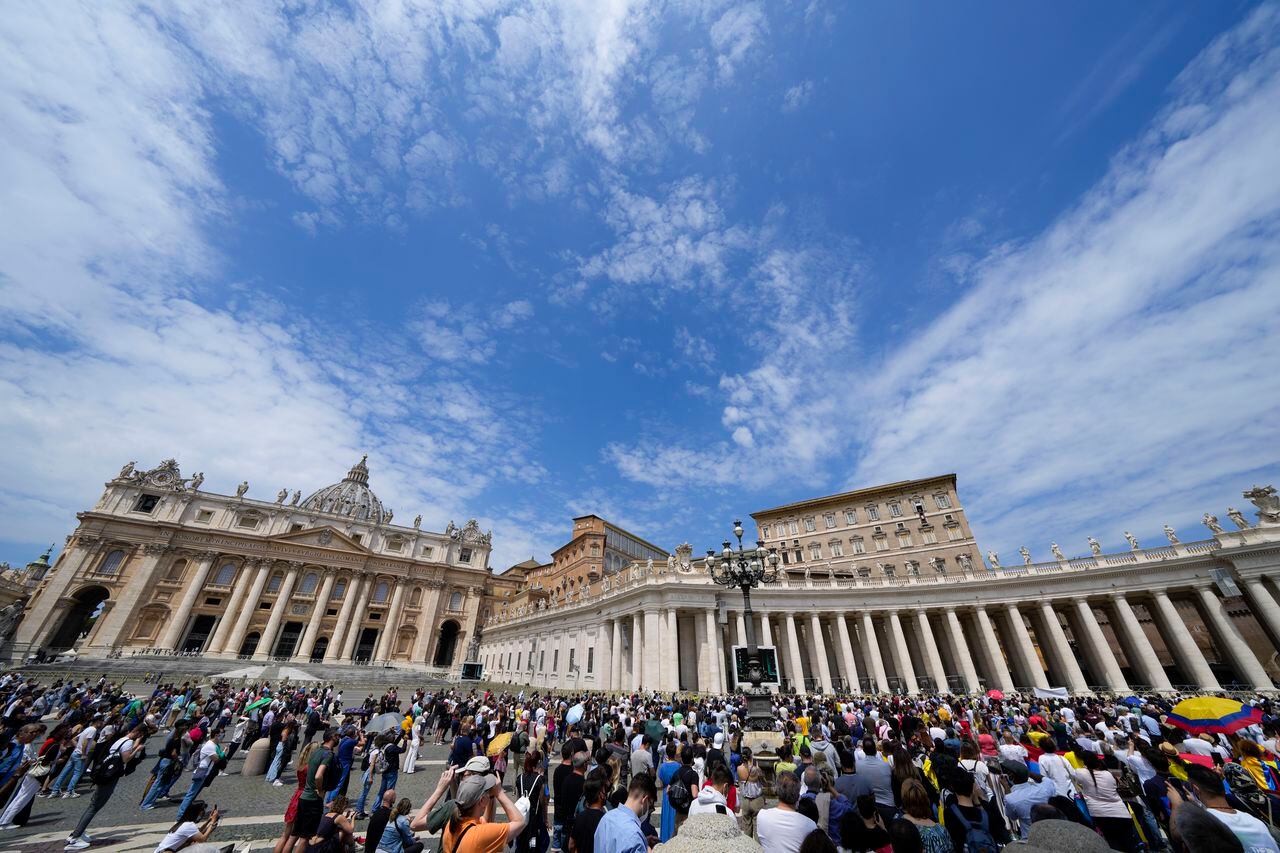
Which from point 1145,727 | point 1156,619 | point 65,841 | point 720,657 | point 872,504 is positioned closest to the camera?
point 65,841

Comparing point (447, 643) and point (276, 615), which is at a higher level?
point (276, 615)

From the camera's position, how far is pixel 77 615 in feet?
169

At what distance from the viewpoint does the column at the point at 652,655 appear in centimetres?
3001

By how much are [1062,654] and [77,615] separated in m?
93.6

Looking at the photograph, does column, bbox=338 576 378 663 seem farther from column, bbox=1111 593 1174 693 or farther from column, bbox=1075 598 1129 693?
column, bbox=1111 593 1174 693

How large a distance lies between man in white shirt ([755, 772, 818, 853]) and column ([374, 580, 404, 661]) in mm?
68137

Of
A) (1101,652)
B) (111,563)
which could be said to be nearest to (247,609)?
(111,563)

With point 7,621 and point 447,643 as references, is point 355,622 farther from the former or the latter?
point 7,621

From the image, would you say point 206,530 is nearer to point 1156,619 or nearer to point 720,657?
point 720,657

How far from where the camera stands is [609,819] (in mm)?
3797

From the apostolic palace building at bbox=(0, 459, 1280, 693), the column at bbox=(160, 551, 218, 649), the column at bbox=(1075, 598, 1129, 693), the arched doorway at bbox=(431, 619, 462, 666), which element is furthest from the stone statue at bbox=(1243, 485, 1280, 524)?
the column at bbox=(160, 551, 218, 649)

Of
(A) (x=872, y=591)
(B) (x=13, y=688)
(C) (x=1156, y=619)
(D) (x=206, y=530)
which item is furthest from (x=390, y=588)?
(C) (x=1156, y=619)

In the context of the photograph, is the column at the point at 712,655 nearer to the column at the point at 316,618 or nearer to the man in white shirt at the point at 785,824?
the man in white shirt at the point at 785,824

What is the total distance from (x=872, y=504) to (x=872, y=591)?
44.0 feet
